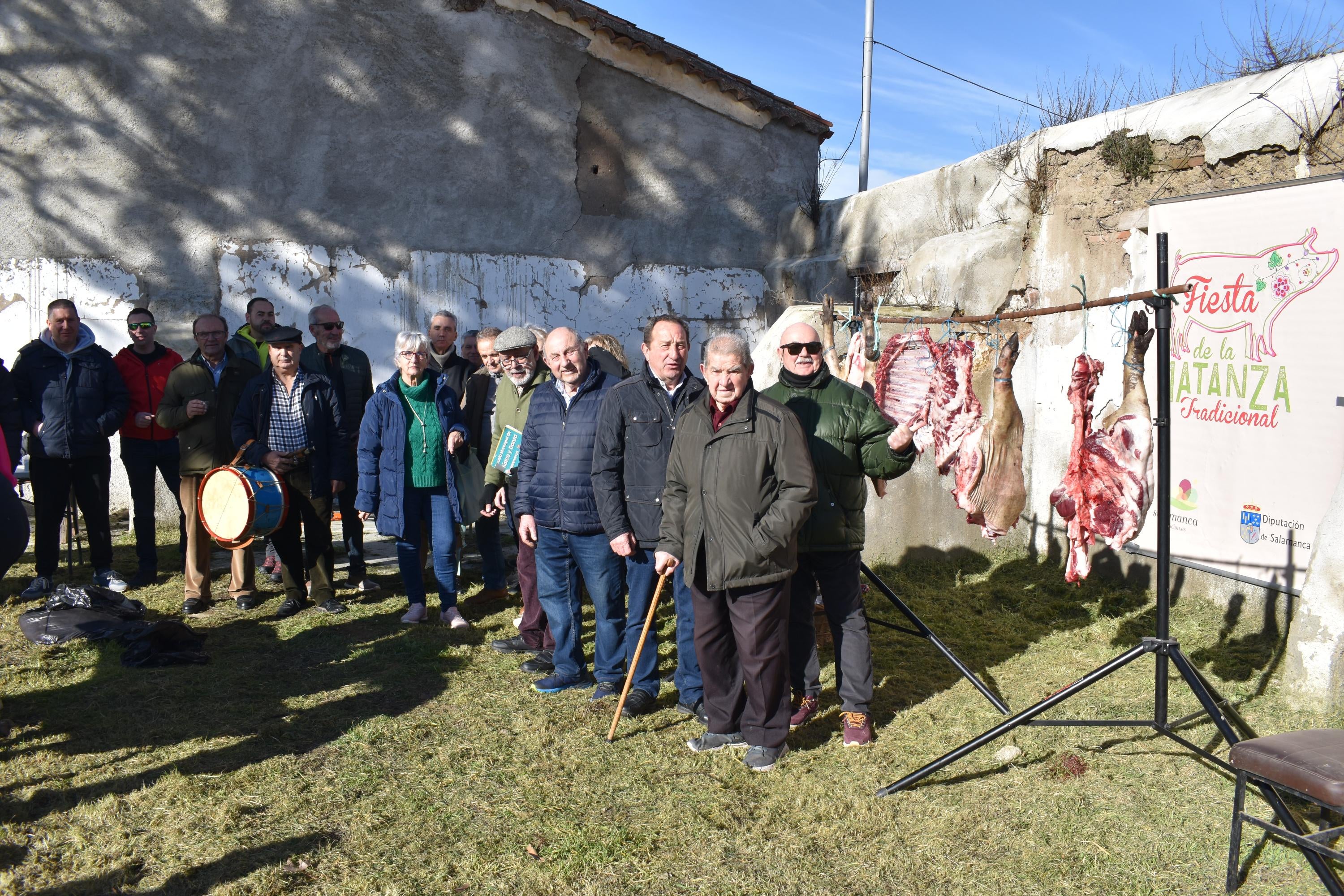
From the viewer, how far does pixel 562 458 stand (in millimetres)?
5090

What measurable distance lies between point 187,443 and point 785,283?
23.6 ft

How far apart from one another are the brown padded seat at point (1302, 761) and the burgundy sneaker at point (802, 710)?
77.2 inches

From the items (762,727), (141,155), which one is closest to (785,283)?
(141,155)

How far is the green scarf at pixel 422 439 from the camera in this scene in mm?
6344

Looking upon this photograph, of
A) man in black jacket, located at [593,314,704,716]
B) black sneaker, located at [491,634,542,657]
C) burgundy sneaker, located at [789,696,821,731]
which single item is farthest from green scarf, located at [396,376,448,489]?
burgundy sneaker, located at [789,696,821,731]

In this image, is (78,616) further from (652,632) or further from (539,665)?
(652,632)

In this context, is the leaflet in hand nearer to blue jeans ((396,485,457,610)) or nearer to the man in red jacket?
blue jeans ((396,485,457,610))

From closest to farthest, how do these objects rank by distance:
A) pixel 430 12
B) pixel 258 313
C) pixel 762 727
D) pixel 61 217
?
pixel 762 727 → pixel 258 313 → pixel 61 217 → pixel 430 12

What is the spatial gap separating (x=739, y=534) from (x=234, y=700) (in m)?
2.98

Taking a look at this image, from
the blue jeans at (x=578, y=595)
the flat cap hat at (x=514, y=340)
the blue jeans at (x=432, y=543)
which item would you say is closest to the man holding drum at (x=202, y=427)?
the blue jeans at (x=432, y=543)

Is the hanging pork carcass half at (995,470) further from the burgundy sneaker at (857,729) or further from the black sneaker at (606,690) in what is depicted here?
the black sneaker at (606,690)

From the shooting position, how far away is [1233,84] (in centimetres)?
622

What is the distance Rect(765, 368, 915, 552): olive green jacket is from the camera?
15.1 feet

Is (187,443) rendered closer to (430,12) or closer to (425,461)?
(425,461)
